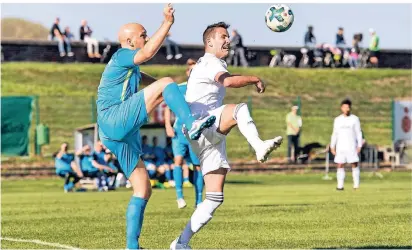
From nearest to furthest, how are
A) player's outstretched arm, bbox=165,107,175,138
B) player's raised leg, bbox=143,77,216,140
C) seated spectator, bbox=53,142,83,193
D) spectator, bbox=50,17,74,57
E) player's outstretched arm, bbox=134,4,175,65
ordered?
player's raised leg, bbox=143,77,216,140 < player's outstretched arm, bbox=134,4,175,65 < player's outstretched arm, bbox=165,107,175,138 < seated spectator, bbox=53,142,83,193 < spectator, bbox=50,17,74,57

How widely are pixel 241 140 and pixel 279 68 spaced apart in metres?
14.2

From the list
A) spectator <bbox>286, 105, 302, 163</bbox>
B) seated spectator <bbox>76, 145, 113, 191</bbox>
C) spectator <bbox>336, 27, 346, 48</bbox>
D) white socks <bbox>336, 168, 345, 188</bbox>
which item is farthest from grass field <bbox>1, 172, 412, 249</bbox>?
spectator <bbox>336, 27, 346, 48</bbox>

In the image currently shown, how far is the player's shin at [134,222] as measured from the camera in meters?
11.2

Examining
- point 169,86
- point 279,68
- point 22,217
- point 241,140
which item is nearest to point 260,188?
point 22,217

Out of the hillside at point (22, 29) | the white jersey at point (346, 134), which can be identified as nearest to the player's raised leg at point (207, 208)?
the white jersey at point (346, 134)

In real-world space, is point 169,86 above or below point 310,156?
above

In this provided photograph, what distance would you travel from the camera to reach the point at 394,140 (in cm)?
4028

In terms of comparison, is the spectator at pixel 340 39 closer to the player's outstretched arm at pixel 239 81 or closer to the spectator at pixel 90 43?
the spectator at pixel 90 43

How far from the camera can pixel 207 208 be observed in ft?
37.1

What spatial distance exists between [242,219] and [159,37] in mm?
6921

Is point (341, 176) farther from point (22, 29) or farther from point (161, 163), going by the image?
point (22, 29)

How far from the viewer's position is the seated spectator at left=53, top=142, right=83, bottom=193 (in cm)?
2891

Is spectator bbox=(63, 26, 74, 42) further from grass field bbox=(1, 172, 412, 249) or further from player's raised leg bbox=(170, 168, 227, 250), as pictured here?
player's raised leg bbox=(170, 168, 227, 250)

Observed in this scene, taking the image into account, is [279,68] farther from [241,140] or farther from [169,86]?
[169,86]
